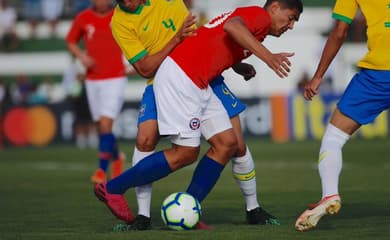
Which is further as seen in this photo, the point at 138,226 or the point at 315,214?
the point at 138,226

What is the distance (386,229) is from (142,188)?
7.35ft

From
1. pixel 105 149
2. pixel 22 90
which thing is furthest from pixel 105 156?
pixel 22 90

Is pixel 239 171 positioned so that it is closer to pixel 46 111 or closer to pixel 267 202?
pixel 267 202

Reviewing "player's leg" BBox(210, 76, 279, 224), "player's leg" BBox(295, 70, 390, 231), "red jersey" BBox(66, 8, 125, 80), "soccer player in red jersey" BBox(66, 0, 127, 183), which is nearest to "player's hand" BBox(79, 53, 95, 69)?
"soccer player in red jersey" BBox(66, 0, 127, 183)

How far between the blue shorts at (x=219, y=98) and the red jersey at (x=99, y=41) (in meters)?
7.01

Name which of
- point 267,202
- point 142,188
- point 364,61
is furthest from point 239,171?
point 267,202

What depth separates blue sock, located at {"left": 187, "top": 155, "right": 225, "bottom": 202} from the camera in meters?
9.48

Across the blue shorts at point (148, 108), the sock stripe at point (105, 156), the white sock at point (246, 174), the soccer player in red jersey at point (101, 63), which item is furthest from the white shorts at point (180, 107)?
the soccer player in red jersey at point (101, 63)

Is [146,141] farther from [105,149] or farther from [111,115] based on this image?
[111,115]

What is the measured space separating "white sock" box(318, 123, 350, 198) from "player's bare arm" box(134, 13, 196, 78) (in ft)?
5.10

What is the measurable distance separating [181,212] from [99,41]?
8.29m

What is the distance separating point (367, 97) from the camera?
935cm

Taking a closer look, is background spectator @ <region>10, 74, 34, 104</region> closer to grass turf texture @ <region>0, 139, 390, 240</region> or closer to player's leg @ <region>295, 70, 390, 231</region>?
grass turf texture @ <region>0, 139, 390, 240</region>

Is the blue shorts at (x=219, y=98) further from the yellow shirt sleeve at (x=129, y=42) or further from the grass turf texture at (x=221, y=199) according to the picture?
the grass turf texture at (x=221, y=199)
